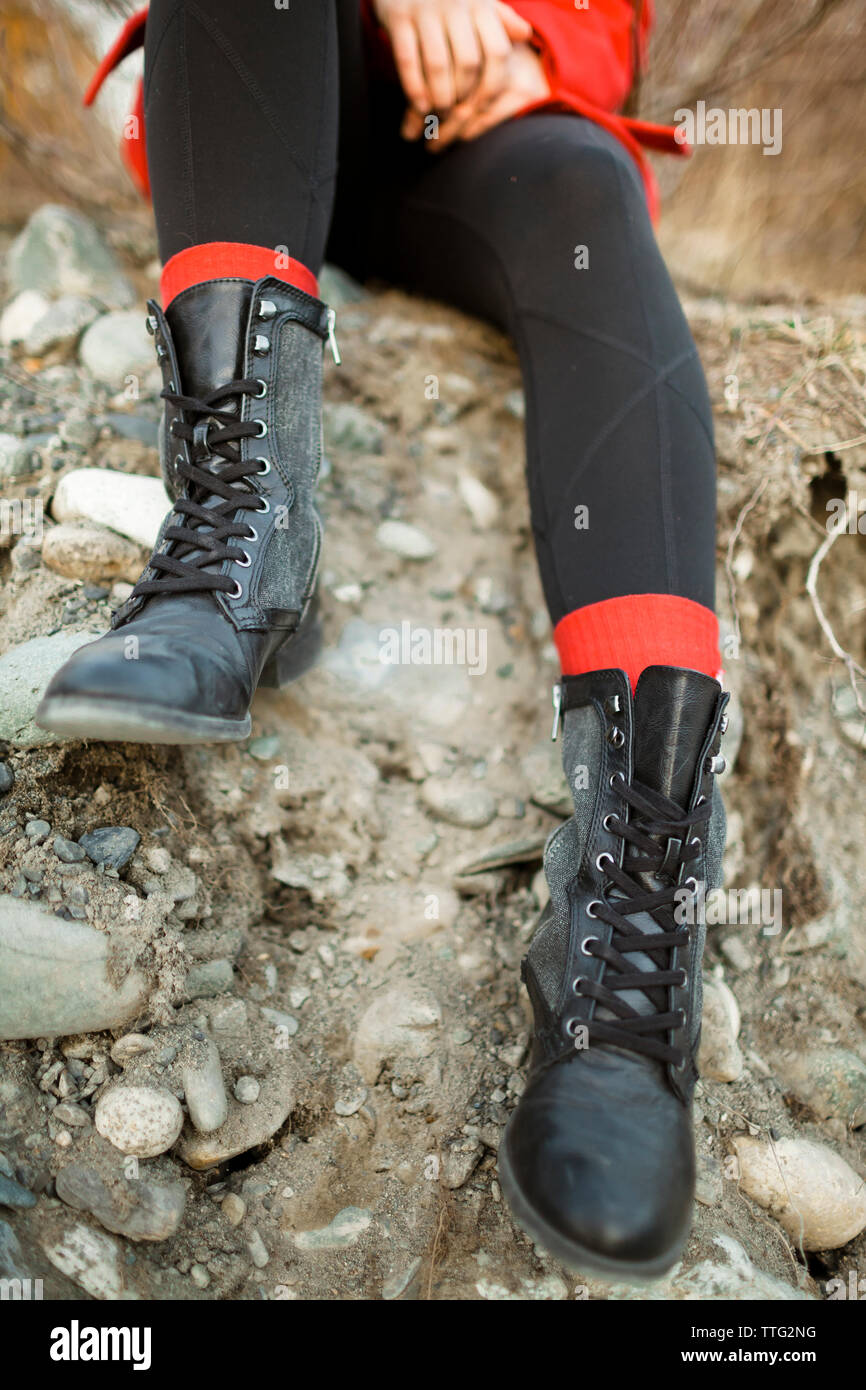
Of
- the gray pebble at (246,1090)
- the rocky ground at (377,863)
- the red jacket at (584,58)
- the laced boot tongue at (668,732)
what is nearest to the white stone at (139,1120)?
the rocky ground at (377,863)

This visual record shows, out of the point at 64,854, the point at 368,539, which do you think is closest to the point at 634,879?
the point at 64,854

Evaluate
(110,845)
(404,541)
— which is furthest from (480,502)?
(110,845)

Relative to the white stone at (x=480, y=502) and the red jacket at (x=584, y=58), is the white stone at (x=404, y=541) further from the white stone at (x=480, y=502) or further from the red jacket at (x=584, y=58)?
the red jacket at (x=584, y=58)

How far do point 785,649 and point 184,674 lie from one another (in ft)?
4.36

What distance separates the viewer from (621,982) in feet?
3.62

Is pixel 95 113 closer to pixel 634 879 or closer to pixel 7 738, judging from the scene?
pixel 7 738

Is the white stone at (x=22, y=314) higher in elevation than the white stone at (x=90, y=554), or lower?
higher

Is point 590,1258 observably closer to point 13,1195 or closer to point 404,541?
point 13,1195

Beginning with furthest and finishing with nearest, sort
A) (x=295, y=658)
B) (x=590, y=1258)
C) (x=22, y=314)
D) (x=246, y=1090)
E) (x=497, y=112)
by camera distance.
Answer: (x=22, y=314) < (x=497, y=112) < (x=295, y=658) < (x=246, y=1090) < (x=590, y=1258)

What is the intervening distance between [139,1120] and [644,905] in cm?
72

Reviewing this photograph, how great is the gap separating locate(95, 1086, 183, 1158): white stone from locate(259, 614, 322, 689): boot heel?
62cm

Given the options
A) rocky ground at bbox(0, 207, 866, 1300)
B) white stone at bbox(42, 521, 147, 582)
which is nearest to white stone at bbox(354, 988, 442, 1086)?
rocky ground at bbox(0, 207, 866, 1300)

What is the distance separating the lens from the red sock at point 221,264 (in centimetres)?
A: 123

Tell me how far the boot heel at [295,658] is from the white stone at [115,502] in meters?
0.32
